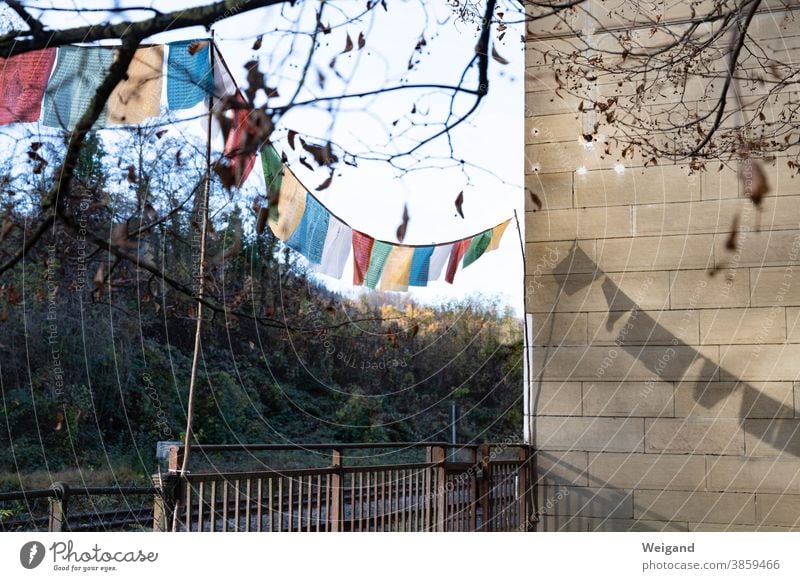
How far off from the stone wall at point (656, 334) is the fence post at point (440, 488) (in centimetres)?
38

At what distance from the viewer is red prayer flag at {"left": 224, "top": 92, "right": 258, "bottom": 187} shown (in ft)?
8.38

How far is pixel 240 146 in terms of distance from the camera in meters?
2.69

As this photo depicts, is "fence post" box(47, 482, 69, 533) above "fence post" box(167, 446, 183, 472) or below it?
below

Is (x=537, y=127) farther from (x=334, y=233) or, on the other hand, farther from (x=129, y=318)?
(x=129, y=318)

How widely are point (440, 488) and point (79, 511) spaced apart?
4109mm

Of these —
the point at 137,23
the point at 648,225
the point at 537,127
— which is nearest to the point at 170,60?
the point at 137,23

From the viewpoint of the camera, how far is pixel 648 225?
3.26 m

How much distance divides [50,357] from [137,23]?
563cm

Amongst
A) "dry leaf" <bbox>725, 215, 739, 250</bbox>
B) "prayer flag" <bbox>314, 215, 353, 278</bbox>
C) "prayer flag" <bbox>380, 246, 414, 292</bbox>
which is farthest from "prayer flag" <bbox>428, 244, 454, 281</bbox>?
"dry leaf" <bbox>725, 215, 739, 250</bbox>

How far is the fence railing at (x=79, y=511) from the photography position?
2.08 metres

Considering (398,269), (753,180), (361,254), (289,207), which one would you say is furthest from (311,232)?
(753,180)

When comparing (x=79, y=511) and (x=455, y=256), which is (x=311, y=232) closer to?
(x=455, y=256)

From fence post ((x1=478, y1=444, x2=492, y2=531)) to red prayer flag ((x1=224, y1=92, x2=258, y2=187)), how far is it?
4.61ft

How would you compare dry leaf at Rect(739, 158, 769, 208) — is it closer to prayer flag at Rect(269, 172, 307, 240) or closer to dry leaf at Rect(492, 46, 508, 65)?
dry leaf at Rect(492, 46, 508, 65)
